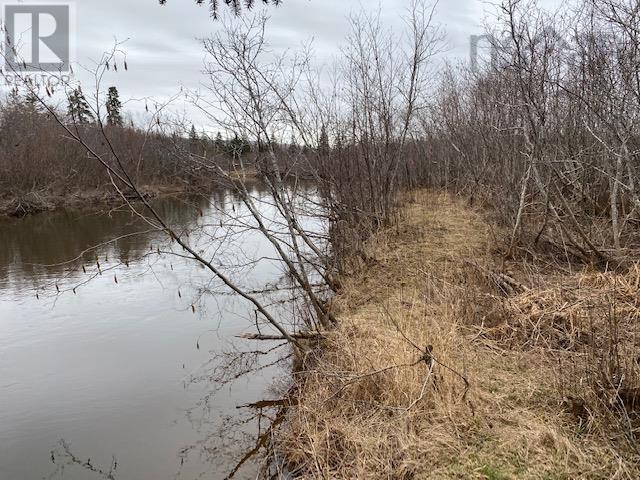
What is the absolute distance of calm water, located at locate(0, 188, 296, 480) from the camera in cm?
461

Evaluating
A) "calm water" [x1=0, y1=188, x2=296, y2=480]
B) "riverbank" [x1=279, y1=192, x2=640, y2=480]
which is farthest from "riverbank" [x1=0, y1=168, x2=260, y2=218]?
"riverbank" [x1=279, y1=192, x2=640, y2=480]

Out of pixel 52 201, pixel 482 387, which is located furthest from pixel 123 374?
pixel 52 201

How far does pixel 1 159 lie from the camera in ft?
74.4

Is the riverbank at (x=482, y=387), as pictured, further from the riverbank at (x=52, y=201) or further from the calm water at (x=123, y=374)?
the riverbank at (x=52, y=201)

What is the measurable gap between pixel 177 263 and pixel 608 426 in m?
9.87

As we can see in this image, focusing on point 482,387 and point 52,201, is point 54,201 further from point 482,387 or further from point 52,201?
point 482,387

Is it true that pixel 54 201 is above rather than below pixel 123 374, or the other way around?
above

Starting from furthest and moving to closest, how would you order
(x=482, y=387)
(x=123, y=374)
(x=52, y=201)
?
(x=52, y=201)
(x=123, y=374)
(x=482, y=387)

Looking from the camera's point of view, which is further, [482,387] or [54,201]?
[54,201]

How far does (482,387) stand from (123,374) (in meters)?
4.41

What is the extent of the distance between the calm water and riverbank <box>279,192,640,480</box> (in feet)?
3.47

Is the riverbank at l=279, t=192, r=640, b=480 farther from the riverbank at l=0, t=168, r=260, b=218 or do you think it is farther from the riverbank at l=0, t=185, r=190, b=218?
the riverbank at l=0, t=185, r=190, b=218

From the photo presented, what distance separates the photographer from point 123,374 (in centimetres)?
622

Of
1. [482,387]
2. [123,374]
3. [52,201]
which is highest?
[52,201]
